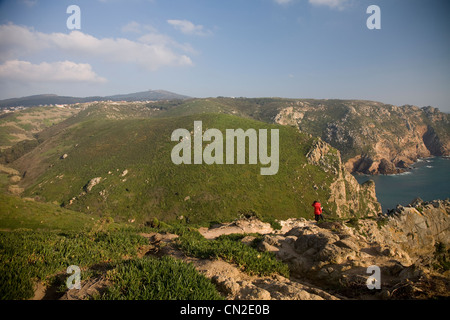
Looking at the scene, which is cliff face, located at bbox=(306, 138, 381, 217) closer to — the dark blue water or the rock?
the dark blue water

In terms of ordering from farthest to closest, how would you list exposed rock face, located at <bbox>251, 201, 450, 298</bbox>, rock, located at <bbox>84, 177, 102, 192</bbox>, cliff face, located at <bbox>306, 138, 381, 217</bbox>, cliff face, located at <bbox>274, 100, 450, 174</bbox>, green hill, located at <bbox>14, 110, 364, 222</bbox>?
cliff face, located at <bbox>274, 100, 450, 174</bbox>, rock, located at <bbox>84, 177, 102, 192</bbox>, cliff face, located at <bbox>306, 138, 381, 217</bbox>, green hill, located at <bbox>14, 110, 364, 222</bbox>, exposed rock face, located at <bbox>251, 201, 450, 298</bbox>

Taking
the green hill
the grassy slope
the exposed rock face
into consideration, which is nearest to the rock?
→ the green hill

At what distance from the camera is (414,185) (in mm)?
103562

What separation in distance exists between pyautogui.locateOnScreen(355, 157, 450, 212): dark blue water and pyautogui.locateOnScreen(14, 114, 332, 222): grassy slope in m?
50.9

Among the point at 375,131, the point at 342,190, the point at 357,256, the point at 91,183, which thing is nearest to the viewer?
the point at 357,256

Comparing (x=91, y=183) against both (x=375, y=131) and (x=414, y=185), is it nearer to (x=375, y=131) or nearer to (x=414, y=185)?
(x=414, y=185)

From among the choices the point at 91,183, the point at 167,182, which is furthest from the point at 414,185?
the point at 91,183

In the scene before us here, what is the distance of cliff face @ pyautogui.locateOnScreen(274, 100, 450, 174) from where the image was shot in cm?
12988

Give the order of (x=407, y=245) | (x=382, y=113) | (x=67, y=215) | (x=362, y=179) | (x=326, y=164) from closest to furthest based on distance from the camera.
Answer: (x=407, y=245) → (x=67, y=215) → (x=326, y=164) → (x=362, y=179) → (x=382, y=113)

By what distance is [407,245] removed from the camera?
51.3 ft

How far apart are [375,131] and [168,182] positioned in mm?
148481
